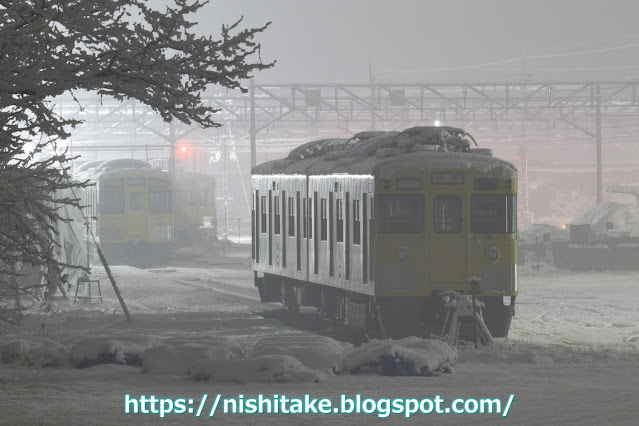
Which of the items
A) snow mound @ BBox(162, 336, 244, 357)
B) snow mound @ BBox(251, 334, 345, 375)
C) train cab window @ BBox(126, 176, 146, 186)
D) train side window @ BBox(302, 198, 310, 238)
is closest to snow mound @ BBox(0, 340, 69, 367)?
snow mound @ BBox(162, 336, 244, 357)

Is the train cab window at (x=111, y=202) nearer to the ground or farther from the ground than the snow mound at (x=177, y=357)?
farther from the ground

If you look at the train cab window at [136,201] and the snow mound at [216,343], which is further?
the train cab window at [136,201]

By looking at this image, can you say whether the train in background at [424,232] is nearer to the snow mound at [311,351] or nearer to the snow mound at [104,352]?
the snow mound at [311,351]

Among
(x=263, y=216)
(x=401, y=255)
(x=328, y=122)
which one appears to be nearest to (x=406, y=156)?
(x=401, y=255)

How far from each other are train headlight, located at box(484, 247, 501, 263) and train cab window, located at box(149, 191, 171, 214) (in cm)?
2943

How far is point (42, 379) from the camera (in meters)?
14.5

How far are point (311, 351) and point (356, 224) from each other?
6026 millimetres

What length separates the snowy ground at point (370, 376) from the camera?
39.3 ft

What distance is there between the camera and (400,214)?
20203mm

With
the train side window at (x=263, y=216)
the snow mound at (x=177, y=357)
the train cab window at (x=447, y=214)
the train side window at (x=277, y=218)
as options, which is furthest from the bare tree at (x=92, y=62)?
the train side window at (x=263, y=216)

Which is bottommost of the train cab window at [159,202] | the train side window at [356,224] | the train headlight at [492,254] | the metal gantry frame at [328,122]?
the train headlight at [492,254]

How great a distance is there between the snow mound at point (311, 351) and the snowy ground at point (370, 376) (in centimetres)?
34

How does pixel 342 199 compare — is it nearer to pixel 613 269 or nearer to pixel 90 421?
pixel 90 421

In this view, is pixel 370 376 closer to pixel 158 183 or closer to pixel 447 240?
pixel 447 240
